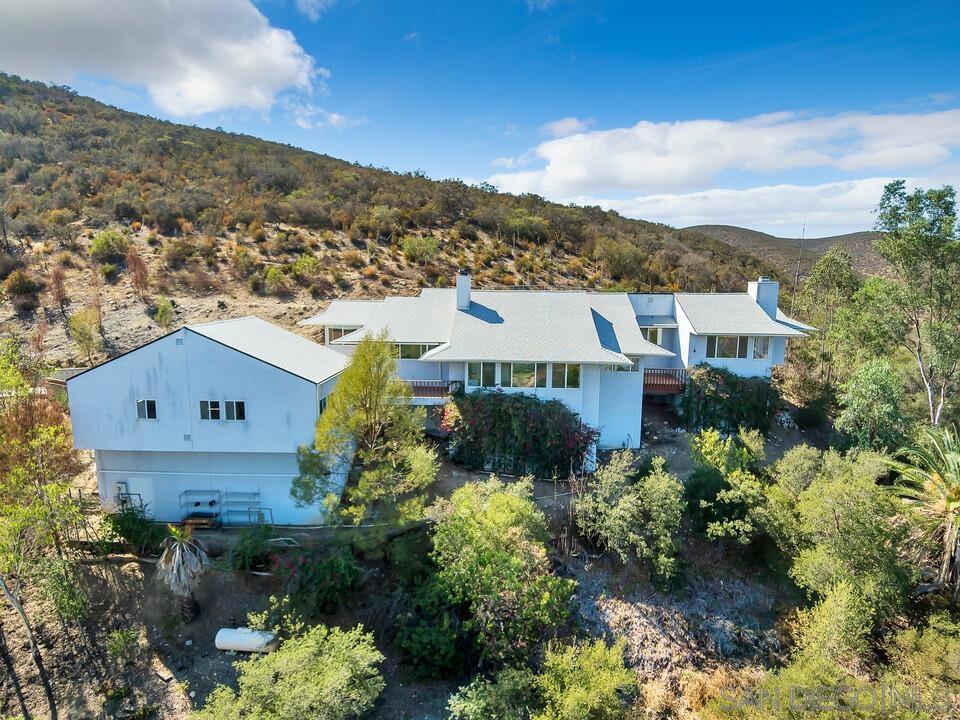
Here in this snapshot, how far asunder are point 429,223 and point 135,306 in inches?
1150

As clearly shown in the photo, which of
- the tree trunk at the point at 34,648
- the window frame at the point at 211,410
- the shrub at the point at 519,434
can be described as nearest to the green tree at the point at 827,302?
the shrub at the point at 519,434

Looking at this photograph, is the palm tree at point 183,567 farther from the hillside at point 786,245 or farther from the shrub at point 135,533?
the hillside at point 786,245

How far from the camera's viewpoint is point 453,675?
1594 centimetres

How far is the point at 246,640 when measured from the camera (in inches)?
621

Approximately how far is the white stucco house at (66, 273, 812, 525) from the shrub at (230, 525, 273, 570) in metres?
1.68

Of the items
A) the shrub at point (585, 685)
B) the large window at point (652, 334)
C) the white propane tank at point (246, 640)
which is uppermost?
the large window at point (652, 334)

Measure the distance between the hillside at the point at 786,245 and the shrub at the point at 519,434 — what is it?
131 ft

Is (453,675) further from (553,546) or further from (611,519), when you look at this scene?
(611,519)

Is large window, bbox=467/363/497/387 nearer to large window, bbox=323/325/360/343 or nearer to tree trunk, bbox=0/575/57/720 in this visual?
large window, bbox=323/325/360/343

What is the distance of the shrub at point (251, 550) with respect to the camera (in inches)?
671

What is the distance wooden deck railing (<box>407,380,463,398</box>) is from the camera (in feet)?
74.2

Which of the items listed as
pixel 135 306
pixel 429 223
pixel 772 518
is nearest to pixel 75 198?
pixel 135 306

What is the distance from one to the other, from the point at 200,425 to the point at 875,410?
2671 centimetres

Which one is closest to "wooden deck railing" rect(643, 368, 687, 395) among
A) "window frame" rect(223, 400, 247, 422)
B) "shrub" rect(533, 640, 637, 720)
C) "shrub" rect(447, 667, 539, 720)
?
"shrub" rect(533, 640, 637, 720)
